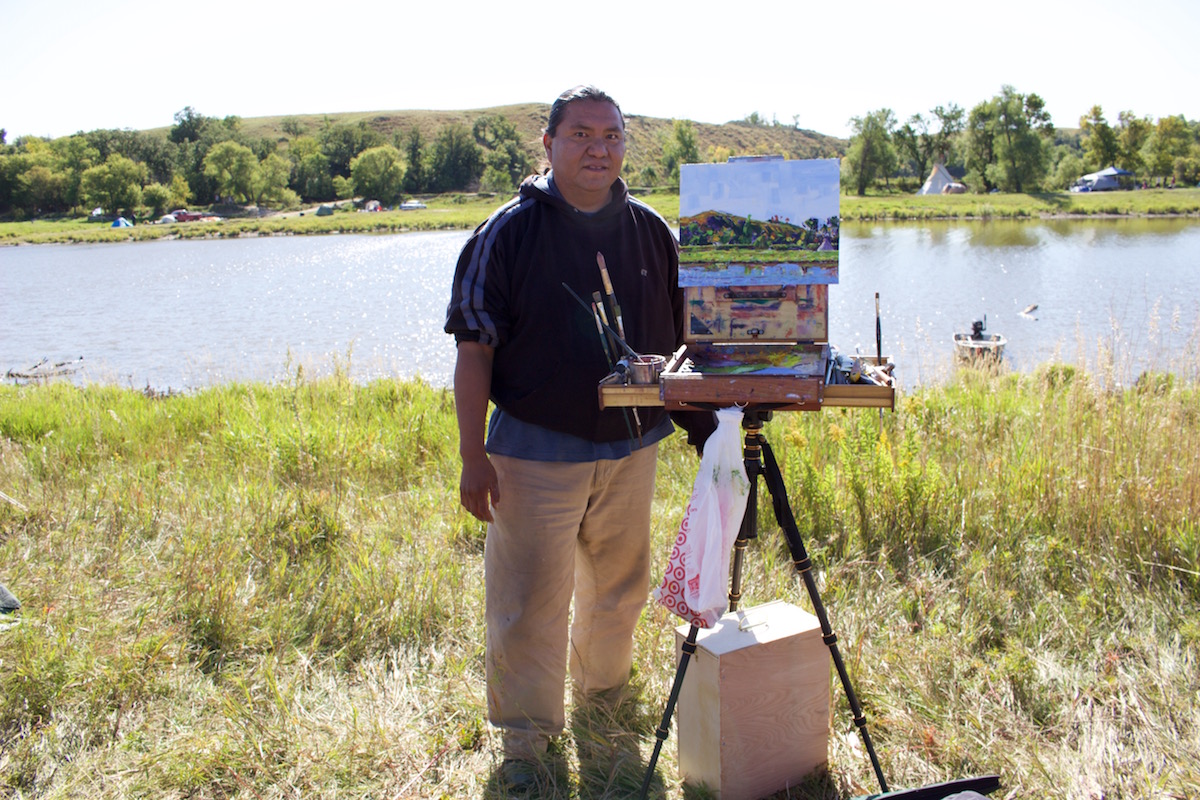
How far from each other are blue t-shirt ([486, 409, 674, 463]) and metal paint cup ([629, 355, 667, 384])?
0.41 metres

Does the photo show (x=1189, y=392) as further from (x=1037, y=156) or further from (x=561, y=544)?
(x=1037, y=156)

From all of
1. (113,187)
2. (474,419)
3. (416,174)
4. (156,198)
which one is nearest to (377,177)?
(416,174)

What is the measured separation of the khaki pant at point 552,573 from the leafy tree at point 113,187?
8956 centimetres

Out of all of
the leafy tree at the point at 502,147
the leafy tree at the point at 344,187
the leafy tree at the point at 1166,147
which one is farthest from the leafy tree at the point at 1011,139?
the leafy tree at the point at 344,187

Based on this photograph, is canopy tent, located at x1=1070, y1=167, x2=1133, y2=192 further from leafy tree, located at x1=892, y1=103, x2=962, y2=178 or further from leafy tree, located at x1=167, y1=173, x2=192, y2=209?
leafy tree, located at x1=167, y1=173, x2=192, y2=209

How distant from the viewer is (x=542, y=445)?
7.75ft

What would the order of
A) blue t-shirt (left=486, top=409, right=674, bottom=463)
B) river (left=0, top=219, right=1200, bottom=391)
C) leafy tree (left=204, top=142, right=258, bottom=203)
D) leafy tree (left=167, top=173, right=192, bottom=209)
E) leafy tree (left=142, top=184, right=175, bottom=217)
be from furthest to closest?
1. leafy tree (left=204, top=142, right=258, bottom=203)
2. leafy tree (left=167, top=173, right=192, bottom=209)
3. leafy tree (left=142, top=184, right=175, bottom=217)
4. river (left=0, top=219, right=1200, bottom=391)
5. blue t-shirt (left=486, top=409, right=674, bottom=463)

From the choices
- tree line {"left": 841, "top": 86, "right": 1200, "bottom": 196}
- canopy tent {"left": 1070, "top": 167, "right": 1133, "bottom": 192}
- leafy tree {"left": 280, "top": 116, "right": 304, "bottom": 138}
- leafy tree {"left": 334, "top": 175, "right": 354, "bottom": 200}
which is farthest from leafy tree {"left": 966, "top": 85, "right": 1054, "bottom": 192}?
leafy tree {"left": 280, "top": 116, "right": 304, "bottom": 138}

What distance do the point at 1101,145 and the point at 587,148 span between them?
86.1 meters

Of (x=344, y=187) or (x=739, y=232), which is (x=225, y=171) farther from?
(x=739, y=232)

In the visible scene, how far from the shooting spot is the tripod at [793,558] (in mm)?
2102

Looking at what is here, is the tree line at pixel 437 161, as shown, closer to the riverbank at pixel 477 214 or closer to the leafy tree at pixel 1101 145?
the leafy tree at pixel 1101 145

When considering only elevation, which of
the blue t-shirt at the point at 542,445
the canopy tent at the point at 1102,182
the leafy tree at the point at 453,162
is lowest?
the blue t-shirt at the point at 542,445

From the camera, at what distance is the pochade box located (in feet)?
6.98
